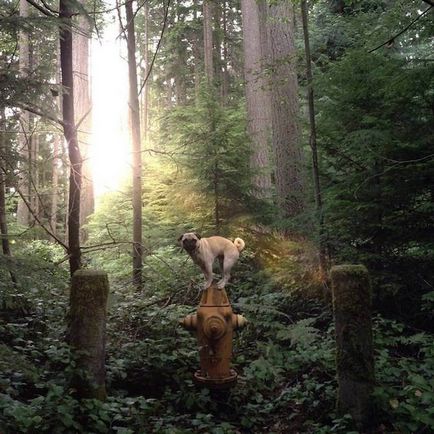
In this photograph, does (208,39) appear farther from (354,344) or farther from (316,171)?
(354,344)

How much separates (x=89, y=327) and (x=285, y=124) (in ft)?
21.8

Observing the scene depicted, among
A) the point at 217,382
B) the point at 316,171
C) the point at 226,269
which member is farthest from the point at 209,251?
the point at 316,171

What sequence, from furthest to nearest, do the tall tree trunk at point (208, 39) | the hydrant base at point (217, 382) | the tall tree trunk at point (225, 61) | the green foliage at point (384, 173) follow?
the tall tree trunk at point (225, 61) < the tall tree trunk at point (208, 39) < the green foliage at point (384, 173) < the hydrant base at point (217, 382)

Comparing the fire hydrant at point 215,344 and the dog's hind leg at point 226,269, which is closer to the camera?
the fire hydrant at point 215,344

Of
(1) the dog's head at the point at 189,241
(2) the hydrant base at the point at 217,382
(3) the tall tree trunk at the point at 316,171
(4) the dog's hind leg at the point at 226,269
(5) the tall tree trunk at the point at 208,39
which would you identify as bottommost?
(2) the hydrant base at the point at 217,382

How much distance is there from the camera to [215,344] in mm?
4500

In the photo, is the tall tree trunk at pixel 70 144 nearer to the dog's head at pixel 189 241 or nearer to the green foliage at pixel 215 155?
the dog's head at pixel 189 241

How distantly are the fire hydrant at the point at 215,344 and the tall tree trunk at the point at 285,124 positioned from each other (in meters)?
4.07

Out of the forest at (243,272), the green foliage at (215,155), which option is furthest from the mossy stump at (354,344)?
the green foliage at (215,155)

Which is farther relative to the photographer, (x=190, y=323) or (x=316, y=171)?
(x=316, y=171)

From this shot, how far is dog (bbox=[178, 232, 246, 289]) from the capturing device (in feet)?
14.9

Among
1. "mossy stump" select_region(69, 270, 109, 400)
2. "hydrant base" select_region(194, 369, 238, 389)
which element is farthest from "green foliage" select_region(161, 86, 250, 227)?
"mossy stump" select_region(69, 270, 109, 400)

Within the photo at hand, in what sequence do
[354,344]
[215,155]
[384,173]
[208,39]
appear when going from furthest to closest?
[208,39]
[215,155]
[384,173]
[354,344]

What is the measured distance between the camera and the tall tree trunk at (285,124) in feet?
28.8
